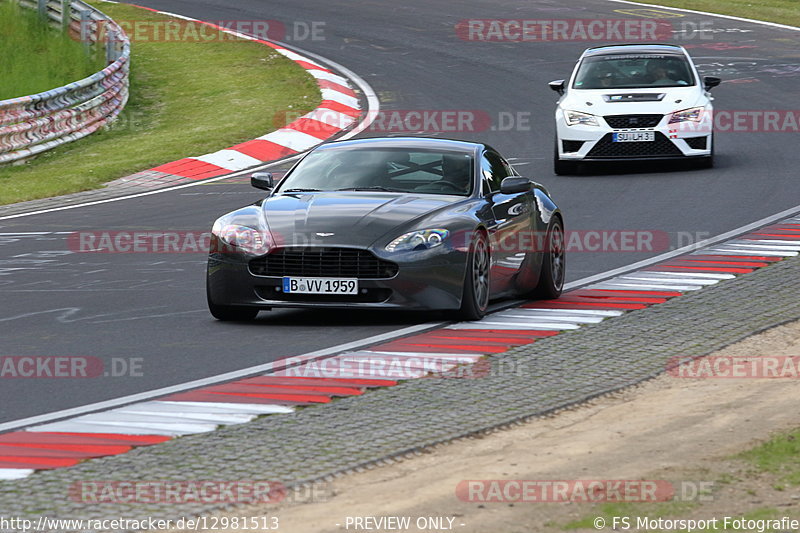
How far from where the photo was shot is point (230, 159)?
2306 centimetres

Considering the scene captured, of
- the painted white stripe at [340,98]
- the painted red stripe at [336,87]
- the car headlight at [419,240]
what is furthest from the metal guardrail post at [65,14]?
the car headlight at [419,240]

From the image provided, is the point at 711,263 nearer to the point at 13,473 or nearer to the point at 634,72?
the point at 634,72

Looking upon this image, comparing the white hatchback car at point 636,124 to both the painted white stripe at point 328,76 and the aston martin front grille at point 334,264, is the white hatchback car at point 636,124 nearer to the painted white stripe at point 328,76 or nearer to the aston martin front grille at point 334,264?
the painted white stripe at point 328,76

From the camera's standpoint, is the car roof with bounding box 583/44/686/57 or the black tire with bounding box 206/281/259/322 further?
the car roof with bounding box 583/44/686/57

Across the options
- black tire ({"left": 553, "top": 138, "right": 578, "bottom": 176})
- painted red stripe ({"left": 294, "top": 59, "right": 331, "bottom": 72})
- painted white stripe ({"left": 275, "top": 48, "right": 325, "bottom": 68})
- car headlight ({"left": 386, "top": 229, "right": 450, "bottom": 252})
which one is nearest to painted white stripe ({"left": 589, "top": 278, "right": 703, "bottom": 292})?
car headlight ({"left": 386, "top": 229, "right": 450, "bottom": 252})

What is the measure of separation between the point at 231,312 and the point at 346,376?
Answer: 94.0 inches

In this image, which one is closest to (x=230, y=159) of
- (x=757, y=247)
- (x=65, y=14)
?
(x=65, y=14)

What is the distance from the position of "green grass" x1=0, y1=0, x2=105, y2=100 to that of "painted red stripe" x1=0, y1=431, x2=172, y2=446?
19.4m

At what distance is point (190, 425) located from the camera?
8.04 m

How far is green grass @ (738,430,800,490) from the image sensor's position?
6.87m

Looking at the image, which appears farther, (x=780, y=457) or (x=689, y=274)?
(x=689, y=274)

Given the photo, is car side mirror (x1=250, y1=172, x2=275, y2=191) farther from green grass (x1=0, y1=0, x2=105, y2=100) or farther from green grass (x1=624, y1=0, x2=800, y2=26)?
green grass (x1=624, y1=0, x2=800, y2=26)

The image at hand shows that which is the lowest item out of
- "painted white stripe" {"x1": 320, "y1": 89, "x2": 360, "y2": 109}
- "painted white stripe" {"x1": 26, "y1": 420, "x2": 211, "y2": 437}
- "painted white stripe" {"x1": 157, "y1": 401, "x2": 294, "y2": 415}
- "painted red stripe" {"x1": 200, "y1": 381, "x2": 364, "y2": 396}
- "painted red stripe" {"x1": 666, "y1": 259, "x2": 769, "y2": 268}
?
"painted white stripe" {"x1": 320, "y1": 89, "x2": 360, "y2": 109}

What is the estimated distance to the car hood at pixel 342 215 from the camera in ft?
36.3
